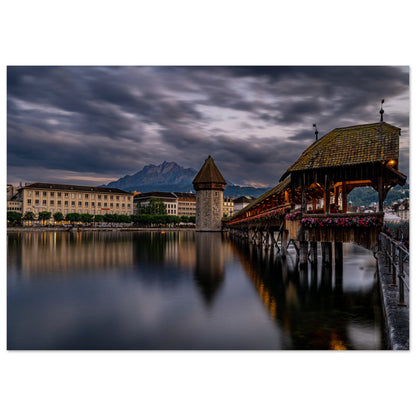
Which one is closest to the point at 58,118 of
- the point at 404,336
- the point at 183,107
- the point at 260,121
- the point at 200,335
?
the point at 183,107

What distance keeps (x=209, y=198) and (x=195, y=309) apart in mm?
69803

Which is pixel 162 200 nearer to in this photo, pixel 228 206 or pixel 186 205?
pixel 186 205

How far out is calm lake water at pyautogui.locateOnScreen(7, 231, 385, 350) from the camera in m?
8.16

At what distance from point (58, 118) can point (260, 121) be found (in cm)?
593

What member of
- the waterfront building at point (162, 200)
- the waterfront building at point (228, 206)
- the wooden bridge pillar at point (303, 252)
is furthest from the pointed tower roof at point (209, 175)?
the waterfront building at point (228, 206)

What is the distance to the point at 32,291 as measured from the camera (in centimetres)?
1431

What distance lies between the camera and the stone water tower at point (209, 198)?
8069 cm

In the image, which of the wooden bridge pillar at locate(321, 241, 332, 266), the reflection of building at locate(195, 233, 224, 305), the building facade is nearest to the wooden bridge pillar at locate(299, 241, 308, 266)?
the wooden bridge pillar at locate(321, 241, 332, 266)

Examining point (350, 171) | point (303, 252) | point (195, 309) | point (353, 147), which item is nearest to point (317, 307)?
point (195, 309)

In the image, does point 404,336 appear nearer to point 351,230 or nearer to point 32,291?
point 351,230

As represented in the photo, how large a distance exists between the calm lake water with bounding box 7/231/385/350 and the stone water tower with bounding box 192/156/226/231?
60644 millimetres

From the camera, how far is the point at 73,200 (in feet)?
309

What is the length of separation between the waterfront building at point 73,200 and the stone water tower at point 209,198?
3045 centimetres

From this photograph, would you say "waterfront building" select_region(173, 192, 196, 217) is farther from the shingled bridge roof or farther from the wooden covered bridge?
the shingled bridge roof
